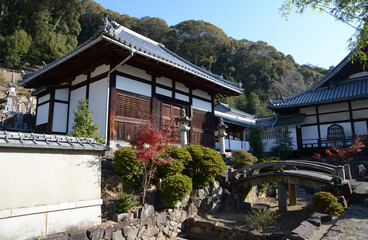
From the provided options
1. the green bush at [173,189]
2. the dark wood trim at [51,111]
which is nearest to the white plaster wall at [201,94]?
the green bush at [173,189]

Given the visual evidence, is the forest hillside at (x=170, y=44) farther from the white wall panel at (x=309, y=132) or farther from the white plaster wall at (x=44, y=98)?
the white plaster wall at (x=44, y=98)

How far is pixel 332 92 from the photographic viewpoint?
1989 cm

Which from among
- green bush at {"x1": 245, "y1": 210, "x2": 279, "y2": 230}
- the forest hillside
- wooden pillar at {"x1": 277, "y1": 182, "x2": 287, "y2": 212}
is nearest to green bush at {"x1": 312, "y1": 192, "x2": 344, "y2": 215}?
green bush at {"x1": 245, "y1": 210, "x2": 279, "y2": 230}

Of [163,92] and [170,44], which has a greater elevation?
[170,44]

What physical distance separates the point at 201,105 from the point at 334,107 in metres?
11.7

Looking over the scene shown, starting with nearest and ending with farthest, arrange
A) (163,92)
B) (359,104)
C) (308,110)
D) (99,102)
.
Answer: (99,102), (163,92), (359,104), (308,110)

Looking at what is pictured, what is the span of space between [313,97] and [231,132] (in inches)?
281

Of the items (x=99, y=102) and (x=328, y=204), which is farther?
(x=99, y=102)

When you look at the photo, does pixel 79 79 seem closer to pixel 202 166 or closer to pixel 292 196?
pixel 202 166

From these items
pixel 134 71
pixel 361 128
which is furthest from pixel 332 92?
pixel 134 71

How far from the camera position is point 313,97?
20.4 metres

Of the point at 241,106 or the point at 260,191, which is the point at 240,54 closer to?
the point at 241,106

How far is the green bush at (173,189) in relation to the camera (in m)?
8.66

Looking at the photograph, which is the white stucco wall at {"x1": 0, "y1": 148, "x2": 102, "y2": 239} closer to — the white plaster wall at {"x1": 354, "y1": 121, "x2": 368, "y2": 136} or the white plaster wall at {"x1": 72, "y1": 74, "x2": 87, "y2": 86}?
the white plaster wall at {"x1": 72, "y1": 74, "x2": 87, "y2": 86}
